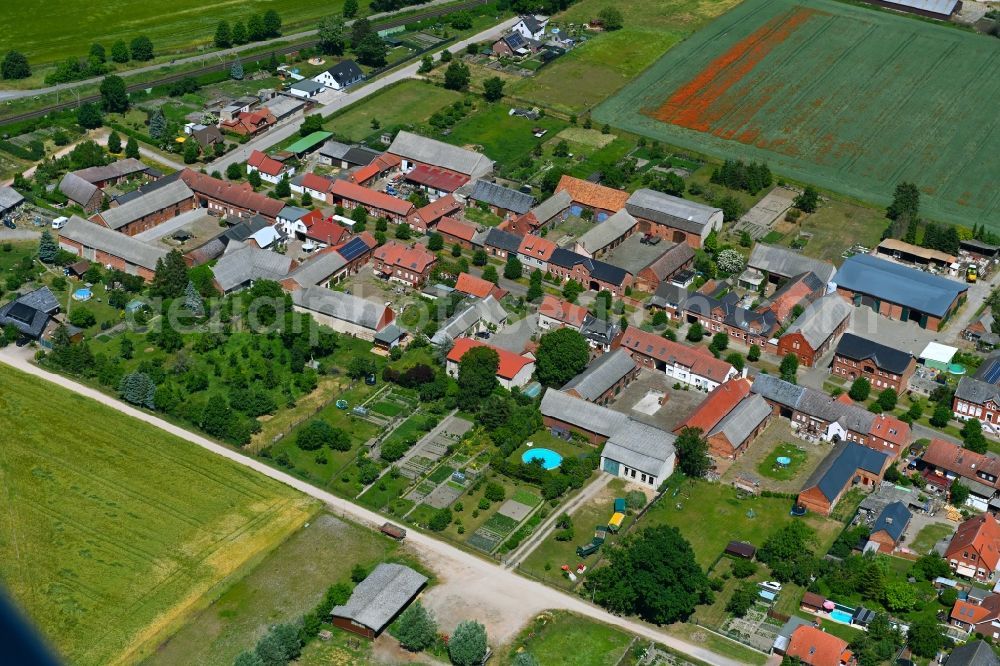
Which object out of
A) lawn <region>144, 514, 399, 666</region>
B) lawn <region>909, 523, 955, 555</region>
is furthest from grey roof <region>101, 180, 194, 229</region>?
lawn <region>909, 523, 955, 555</region>

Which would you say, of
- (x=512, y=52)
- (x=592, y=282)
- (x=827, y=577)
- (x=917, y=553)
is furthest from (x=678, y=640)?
(x=512, y=52)

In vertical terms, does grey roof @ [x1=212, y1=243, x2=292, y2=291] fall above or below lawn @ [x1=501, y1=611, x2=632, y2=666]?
above

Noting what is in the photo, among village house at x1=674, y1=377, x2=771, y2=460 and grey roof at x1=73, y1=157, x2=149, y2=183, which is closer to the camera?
village house at x1=674, y1=377, x2=771, y2=460

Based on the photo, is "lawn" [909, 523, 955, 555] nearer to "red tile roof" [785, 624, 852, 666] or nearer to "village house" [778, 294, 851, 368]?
"red tile roof" [785, 624, 852, 666]

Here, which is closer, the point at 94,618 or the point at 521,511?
the point at 94,618

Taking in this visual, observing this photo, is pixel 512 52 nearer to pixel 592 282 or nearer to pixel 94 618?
pixel 592 282

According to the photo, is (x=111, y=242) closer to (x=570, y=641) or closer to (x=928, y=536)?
(x=570, y=641)

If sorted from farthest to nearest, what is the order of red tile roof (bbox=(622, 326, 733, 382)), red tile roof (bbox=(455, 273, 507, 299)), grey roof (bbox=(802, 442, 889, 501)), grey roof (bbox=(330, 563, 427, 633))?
red tile roof (bbox=(455, 273, 507, 299)) → red tile roof (bbox=(622, 326, 733, 382)) → grey roof (bbox=(802, 442, 889, 501)) → grey roof (bbox=(330, 563, 427, 633))
